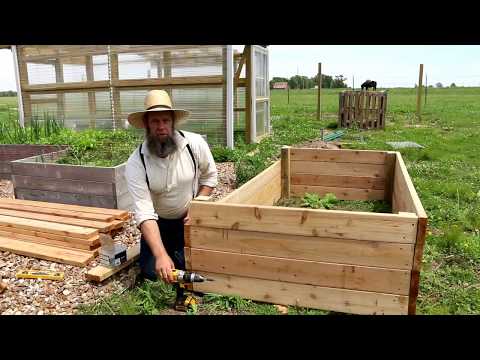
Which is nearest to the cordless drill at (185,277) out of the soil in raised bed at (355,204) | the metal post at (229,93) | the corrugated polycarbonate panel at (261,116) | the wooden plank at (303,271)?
the wooden plank at (303,271)

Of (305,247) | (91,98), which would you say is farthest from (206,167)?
(91,98)

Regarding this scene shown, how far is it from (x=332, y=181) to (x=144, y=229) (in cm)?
350

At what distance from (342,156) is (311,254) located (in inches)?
123

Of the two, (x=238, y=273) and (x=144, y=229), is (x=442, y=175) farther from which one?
(x=144, y=229)

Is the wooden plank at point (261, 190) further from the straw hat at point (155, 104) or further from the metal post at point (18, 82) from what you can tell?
the metal post at point (18, 82)

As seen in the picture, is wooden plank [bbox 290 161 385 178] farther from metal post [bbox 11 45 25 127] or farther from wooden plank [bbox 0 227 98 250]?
metal post [bbox 11 45 25 127]

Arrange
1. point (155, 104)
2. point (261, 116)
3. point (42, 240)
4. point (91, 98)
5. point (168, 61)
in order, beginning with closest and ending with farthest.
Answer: point (155, 104)
point (42, 240)
point (168, 61)
point (91, 98)
point (261, 116)

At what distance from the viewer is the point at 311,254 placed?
2988 millimetres

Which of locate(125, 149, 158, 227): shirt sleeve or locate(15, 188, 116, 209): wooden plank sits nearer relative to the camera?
locate(125, 149, 158, 227): shirt sleeve

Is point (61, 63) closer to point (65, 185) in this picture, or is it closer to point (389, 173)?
point (65, 185)

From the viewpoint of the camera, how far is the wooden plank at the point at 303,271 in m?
2.85

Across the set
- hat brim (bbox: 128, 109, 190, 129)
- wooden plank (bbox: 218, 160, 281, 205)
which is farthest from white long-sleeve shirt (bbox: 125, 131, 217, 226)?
wooden plank (bbox: 218, 160, 281, 205)

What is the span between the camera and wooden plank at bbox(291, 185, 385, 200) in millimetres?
5812
